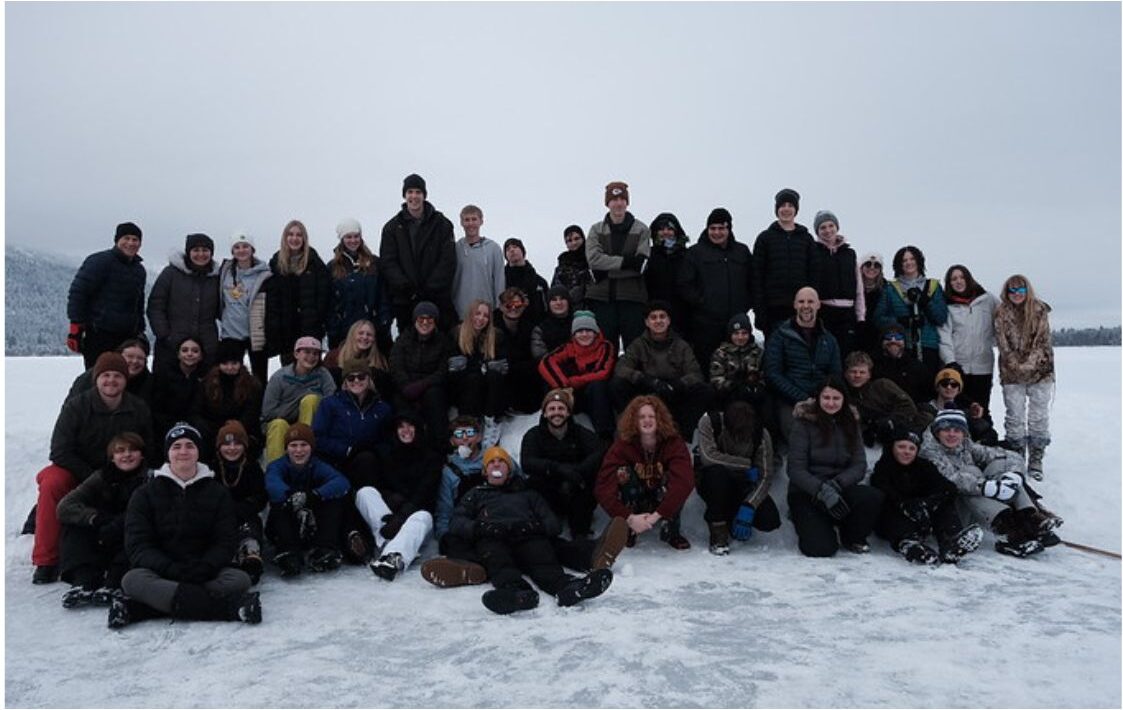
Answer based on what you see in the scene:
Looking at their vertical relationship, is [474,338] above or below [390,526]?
above

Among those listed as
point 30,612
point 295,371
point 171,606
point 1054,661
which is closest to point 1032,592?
point 1054,661

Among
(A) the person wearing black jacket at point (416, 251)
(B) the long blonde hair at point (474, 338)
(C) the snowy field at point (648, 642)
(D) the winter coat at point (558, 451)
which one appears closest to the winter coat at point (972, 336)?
(C) the snowy field at point (648, 642)

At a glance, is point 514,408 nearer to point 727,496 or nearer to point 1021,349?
point 727,496

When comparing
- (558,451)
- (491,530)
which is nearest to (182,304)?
(558,451)

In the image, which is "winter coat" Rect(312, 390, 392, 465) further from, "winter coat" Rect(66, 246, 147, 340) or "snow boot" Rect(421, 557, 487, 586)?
"winter coat" Rect(66, 246, 147, 340)

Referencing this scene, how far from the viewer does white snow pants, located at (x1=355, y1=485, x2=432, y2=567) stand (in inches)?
244

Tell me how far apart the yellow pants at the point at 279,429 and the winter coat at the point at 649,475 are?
284 centimetres

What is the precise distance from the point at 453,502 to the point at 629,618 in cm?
236

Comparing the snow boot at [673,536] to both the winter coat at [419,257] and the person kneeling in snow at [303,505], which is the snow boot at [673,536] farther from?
the winter coat at [419,257]

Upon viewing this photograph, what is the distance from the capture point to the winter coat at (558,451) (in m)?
6.82

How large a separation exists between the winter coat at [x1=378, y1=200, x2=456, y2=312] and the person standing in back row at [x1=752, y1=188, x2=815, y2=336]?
356 cm

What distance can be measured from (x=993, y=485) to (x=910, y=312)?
2.80 metres

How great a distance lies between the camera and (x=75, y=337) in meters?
8.16

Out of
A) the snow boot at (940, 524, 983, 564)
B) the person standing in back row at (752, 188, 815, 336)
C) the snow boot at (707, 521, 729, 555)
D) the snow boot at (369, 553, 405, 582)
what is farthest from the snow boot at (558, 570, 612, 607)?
the person standing in back row at (752, 188, 815, 336)
